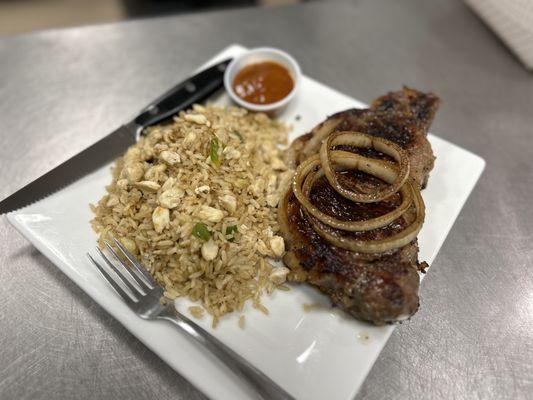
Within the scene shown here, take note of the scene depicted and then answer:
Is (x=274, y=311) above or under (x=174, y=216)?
under

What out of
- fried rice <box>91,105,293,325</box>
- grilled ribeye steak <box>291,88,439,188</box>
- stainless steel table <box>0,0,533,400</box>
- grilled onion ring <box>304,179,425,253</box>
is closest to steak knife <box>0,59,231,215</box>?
fried rice <box>91,105,293,325</box>

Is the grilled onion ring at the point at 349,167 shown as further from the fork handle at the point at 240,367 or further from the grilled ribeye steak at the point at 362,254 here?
the fork handle at the point at 240,367

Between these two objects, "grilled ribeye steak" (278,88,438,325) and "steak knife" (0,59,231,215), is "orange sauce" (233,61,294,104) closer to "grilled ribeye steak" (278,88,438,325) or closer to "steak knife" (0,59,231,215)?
"steak knife" (0,59,231,215)

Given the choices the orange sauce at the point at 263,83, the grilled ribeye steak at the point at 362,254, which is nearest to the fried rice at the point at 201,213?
the grilled ribeye steak at the point at 362,254

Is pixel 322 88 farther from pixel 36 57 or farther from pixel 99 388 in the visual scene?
pixel 36 57

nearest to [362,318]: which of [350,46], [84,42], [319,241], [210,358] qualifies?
[319,241]

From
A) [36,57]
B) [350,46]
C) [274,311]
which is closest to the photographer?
[274,311]

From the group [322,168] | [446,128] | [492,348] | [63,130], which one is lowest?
[492,348]
